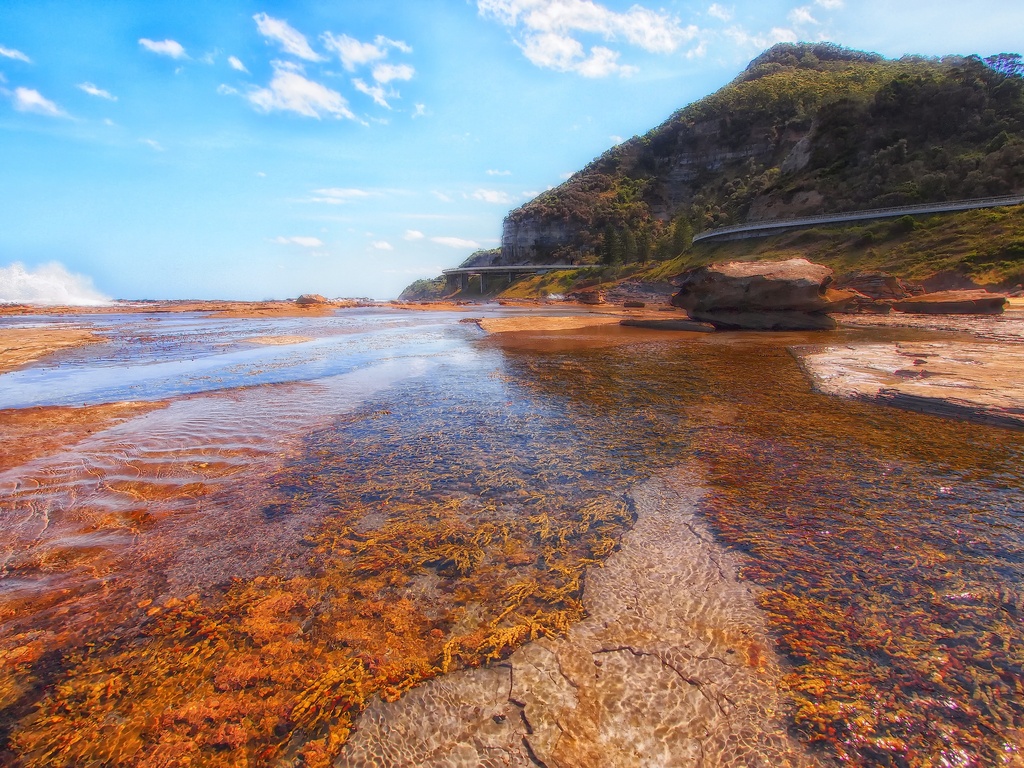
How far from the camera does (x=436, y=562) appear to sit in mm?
3912

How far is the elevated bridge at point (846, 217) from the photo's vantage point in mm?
40431

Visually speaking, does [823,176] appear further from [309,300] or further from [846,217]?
[309,300]

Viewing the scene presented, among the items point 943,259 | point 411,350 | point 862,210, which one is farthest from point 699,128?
point 411,350

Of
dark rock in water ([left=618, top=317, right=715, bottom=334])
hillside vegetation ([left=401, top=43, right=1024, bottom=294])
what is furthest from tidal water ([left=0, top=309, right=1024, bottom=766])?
hillside vegetation ([left=401, top=43, right=1024, bottom=294])

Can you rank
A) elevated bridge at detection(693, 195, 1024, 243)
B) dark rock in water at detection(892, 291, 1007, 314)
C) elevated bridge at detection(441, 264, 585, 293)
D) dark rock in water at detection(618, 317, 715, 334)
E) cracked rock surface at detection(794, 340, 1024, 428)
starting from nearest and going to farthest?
cracked rock surface at detection(794, 340, 1024, 428) → dark rock in water at detection(892, 291, 1007, 314) → dark rock in water at detection(618, 317, 715, 334) → elevated bridge at detection(693, 195, 1024, 243) → elevated bridge at detection(441, 264, 585, 293)

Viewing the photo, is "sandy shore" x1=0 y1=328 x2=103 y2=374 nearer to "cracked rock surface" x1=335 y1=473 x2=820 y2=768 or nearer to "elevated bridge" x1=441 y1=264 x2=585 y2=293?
"cracked rock surface" x1=335 y1=473 x2=820 y2=768

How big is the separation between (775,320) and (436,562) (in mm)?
24506

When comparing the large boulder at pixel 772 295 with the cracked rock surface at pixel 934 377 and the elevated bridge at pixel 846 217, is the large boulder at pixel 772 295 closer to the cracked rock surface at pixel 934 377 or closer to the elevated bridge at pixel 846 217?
the cracked rock surface at pixel 934 377

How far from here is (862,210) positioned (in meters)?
51.3

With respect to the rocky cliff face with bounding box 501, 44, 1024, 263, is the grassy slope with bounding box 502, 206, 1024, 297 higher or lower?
lower

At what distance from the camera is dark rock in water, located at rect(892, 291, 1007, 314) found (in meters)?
23.9

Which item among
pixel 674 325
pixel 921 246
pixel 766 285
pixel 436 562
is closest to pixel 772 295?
pixel 766 285

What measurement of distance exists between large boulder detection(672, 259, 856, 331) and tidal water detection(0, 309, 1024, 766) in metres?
16.1

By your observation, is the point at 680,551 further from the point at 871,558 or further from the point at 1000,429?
the point at 1000,429
